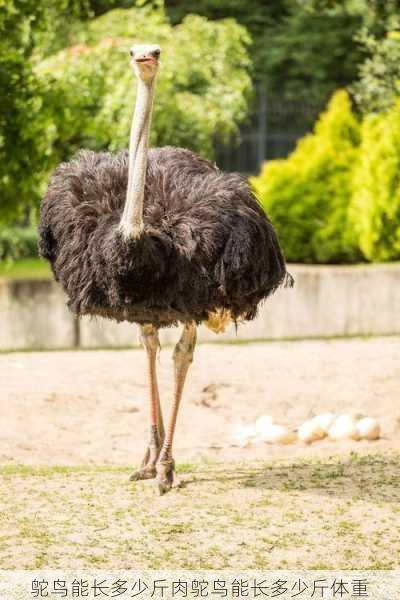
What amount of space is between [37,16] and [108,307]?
17.9ft

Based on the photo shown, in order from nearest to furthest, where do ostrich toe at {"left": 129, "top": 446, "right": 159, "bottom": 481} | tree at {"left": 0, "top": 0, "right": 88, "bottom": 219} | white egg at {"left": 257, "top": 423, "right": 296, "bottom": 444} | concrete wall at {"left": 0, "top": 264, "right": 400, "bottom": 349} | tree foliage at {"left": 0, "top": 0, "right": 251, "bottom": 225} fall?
ostrich toe at {"left": 129, "top": 446, "right": 159, "bottom": 481}
white egg at {"left": 257, "top": 423, "right": 296, "bottom": 444}
tree at {"left": 0, "top": 0, "right": 88, "bottom": 219}
tree foliage at {"left": 0, "top": 0, "right": 251, "bottom": 225}
concrete wall at {"left": 0, "top": 264, "right": 400, "bottom": 349}

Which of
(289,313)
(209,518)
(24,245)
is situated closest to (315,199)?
(289,313)

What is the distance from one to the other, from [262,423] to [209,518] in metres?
2.55

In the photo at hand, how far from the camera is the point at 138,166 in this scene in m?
5.83

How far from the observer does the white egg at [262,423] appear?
8086mm

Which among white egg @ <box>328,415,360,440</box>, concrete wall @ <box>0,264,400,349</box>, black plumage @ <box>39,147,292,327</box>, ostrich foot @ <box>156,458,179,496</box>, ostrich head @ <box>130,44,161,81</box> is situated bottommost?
concrete wall @ <box>0,264,400,349</box>

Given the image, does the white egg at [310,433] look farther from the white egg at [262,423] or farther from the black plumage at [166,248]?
→ the black plumage at [166,248]

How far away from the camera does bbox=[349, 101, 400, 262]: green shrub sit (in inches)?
499

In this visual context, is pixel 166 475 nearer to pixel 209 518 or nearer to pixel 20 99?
pixel 209 518

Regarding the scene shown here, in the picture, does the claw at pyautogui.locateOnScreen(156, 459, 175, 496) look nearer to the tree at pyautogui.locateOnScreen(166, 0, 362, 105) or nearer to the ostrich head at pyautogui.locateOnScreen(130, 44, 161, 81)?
the ostrich head at pyautogui.locateOnScreen(130, 44, 161, 81)

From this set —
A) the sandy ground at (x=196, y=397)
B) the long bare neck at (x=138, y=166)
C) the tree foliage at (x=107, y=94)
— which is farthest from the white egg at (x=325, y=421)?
the tree foliage at (x=107, y=94)

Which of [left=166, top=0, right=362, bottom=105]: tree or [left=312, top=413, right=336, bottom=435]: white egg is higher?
[left=312, top=413, right=336, bottom=435]: white egg

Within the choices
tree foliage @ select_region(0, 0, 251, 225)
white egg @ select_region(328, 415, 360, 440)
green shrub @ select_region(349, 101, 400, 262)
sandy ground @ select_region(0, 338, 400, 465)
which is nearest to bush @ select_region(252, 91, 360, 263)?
green shrub @ select_region(349, 101, 400, 262)

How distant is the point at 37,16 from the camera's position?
1084cm
